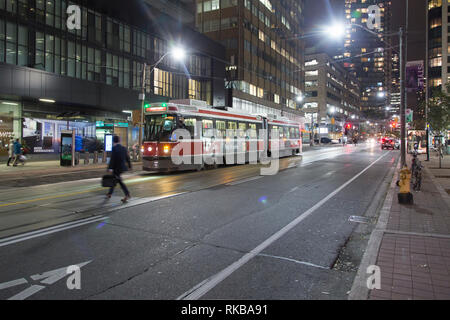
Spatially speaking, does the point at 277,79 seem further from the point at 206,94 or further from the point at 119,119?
the point at 119,119

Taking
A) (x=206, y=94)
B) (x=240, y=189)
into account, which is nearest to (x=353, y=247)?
(x=240, y=189)

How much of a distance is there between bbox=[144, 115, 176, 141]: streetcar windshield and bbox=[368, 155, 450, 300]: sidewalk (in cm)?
1061

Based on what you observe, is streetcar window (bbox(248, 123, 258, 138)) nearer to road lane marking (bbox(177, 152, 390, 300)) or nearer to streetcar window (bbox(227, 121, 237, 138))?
streetcar window (bbox(227, 121, 237, 138))

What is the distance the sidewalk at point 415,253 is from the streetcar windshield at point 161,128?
10.6 meters

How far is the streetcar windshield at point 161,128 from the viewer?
650 inches

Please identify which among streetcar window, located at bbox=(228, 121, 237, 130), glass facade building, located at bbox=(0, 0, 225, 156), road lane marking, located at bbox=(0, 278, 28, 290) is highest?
glass facade building, located at bbox=(0, 0, 225, 156)

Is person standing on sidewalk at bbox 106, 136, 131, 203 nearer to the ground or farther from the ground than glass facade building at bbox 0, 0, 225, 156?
nearer to the ground

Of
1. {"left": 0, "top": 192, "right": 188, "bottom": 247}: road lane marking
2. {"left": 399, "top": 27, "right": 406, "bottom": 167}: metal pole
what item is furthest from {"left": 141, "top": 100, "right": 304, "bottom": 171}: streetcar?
{"left": 399, "top": 27, "right": 406, "bottom": 167}: metal pole

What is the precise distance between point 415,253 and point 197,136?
1344 centimetres

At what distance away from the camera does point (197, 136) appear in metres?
17.7

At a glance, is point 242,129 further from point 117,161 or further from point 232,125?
point 117,161

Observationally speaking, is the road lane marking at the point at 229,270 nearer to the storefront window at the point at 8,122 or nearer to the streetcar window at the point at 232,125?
the streetcar window at the point at 232,125

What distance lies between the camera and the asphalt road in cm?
414
